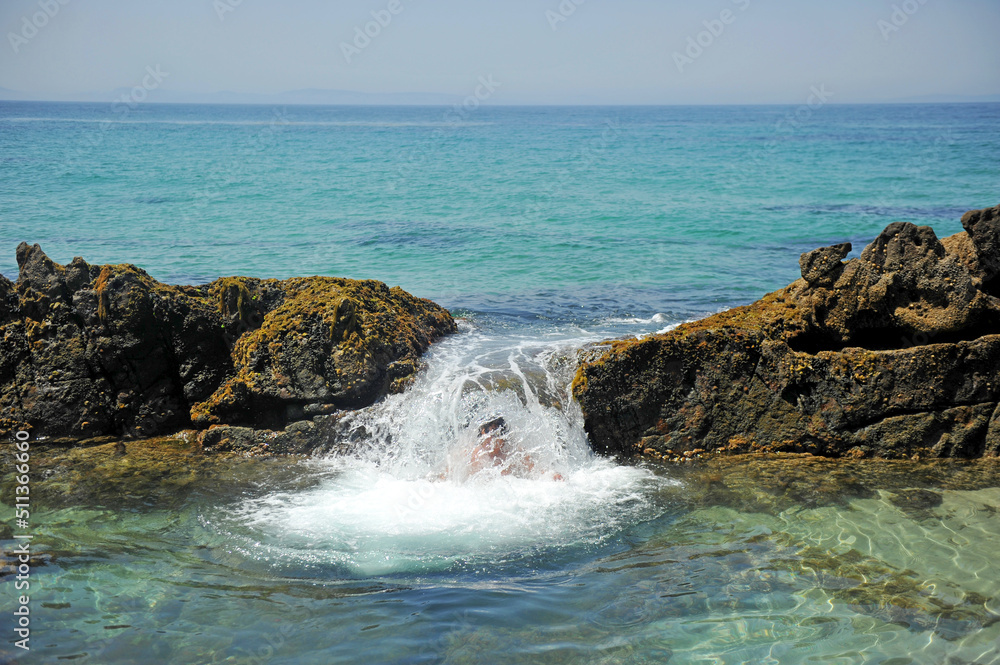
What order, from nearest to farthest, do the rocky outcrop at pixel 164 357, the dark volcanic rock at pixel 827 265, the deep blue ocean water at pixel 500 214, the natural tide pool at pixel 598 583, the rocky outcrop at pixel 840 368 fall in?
the natural tide pool at pixel 598 583, the rocky outcrop at pixel 840 368, the dark volcanic rock at pixel 827 265, the rocky outcrop at pixel 164 357, the deep blue ocean water at pixel 500 214

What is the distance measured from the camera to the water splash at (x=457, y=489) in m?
5.71

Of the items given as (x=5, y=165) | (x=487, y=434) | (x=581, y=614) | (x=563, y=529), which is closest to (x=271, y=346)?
(x=487, y=434)

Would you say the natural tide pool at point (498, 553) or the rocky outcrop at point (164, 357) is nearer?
the natural tide pool at point (498, 553)

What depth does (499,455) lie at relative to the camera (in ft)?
23.4

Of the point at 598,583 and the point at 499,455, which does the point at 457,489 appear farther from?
the point at 598,583

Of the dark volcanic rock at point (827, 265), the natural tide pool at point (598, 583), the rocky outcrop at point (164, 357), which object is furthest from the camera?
the rocky outcrop at point (164, 357)

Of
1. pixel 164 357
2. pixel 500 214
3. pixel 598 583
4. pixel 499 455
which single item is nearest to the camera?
pixel 598 583

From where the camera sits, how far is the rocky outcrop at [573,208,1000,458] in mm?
6695

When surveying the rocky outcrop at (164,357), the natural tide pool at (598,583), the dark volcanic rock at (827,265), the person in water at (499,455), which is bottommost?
the natural tide pool at (598,583)

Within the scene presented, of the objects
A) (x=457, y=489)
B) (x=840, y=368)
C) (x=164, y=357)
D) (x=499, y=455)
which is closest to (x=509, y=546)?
(x=457, y=489)

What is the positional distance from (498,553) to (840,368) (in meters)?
3.81

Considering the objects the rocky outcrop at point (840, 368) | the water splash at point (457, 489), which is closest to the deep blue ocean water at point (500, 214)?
the water splash at point (457, 489)

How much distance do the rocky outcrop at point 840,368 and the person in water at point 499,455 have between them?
2.60 feet

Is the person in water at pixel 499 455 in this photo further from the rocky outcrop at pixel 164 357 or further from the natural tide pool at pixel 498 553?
the rocky outcrop at pixel 164 357
